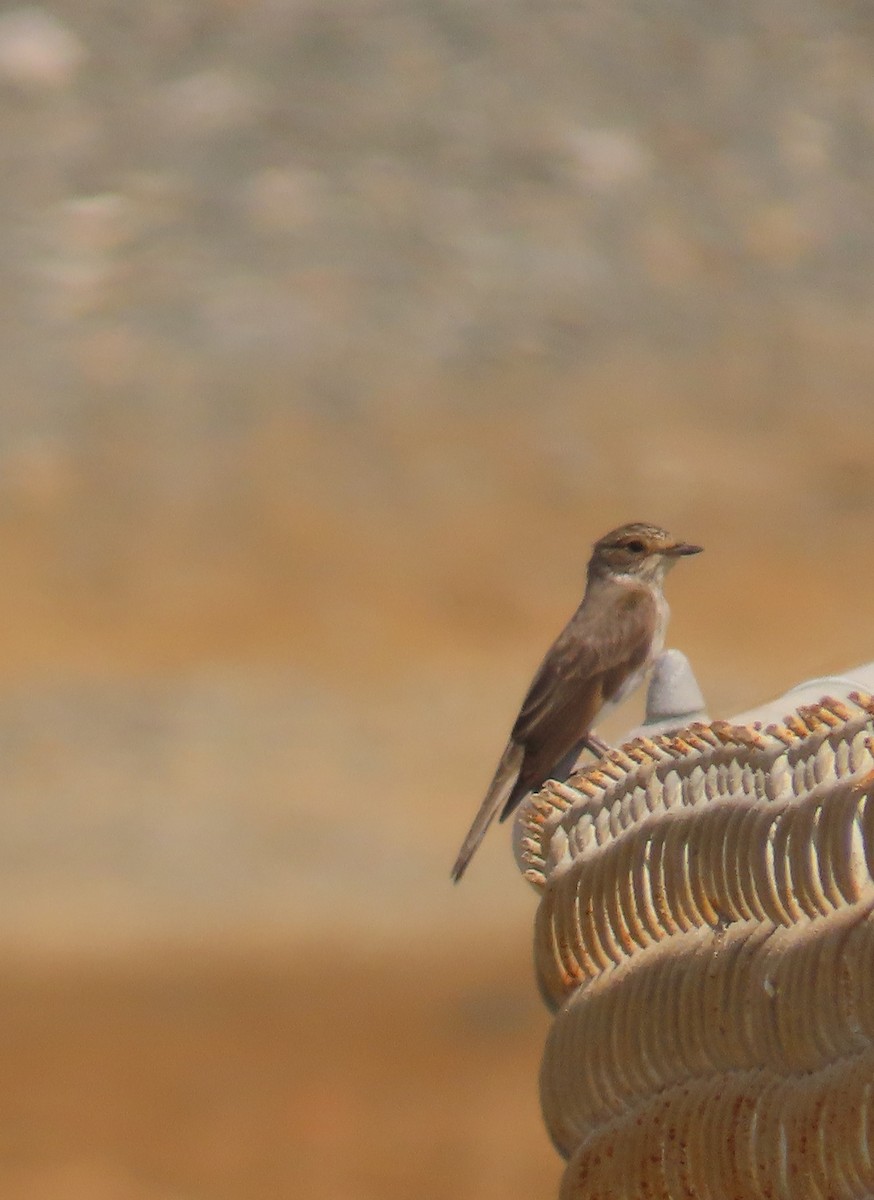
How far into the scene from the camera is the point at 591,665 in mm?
5676

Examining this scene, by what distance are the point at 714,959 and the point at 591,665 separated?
3.35 metres

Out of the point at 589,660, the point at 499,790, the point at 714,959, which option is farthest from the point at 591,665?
the point at 714,959

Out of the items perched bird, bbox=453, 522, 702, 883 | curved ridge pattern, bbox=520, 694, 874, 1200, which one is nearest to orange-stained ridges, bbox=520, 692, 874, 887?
curved ridge pattern, bbox=520, 694, 874, 1200

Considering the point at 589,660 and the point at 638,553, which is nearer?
the point at 589,660

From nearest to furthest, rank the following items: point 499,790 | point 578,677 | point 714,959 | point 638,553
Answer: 1. point 714,959
2. point 499,790
3. point 578,677
4. point 638,553

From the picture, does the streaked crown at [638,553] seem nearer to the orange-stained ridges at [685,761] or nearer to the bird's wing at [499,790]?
the bird's wing at [499,790]

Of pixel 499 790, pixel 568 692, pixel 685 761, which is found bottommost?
pixel 685 761

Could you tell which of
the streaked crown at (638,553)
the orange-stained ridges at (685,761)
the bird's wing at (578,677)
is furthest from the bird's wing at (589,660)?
the orange-stained ridges at (685,761)

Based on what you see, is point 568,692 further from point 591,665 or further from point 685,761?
→ point 685,761

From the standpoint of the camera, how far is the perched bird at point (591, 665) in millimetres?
5328

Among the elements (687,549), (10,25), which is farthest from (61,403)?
(687,549)

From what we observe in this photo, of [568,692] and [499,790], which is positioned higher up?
[568,692]

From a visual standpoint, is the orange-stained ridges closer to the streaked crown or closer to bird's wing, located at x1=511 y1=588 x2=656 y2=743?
bird's wing, located at x1=511 y1=588 x2=656 y2=743

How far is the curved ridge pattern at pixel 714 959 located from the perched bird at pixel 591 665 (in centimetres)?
215
